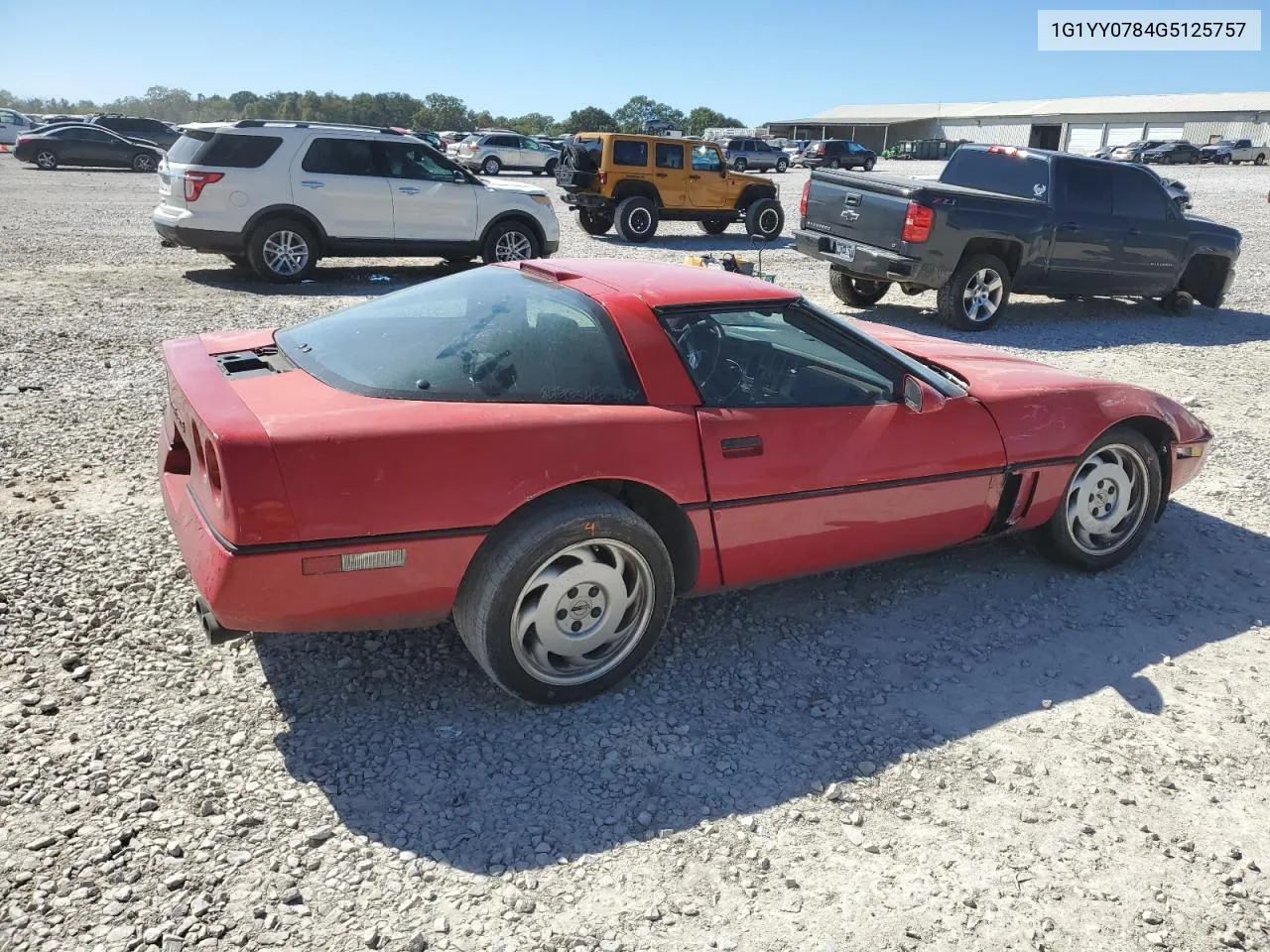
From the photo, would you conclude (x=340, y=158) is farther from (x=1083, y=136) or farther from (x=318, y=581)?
(x=1083, y=136)

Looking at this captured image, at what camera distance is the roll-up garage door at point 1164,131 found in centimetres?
6644

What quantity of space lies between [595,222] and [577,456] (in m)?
14.4

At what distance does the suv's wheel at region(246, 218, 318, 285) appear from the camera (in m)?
10.4

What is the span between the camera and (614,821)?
2652 mm

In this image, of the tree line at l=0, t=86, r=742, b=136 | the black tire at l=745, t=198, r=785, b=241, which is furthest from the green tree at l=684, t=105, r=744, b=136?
Result: the black tire at l=745, t=198, r=785, b=241

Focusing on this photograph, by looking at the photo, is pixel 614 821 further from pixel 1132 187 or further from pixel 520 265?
pixel 1132 187

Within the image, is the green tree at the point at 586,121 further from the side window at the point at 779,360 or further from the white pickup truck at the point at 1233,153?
the side window at the point at 779,360

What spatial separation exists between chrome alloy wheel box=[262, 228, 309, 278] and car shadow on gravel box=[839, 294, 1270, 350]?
613 cm

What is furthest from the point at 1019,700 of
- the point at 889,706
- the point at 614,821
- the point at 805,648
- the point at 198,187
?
the point at 198,187

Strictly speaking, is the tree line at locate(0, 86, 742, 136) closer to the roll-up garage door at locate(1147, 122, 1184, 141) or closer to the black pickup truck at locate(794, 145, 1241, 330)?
the roll-up garage door at locate(1147, 122, 1184, 141)

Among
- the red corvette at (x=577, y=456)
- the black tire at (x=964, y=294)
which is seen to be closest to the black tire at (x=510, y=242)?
the black tire at (x=964, y=294)

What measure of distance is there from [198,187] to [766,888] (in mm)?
9915

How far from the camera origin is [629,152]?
52.0 ft

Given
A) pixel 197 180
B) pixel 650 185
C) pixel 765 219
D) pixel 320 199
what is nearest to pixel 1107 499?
pixel 320 199
